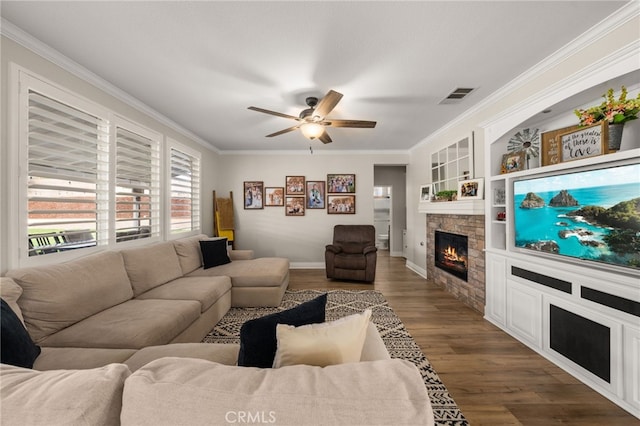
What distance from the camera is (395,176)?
751cm

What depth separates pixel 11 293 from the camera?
169cm

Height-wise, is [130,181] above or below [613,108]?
below

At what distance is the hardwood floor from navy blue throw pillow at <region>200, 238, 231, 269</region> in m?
2.56

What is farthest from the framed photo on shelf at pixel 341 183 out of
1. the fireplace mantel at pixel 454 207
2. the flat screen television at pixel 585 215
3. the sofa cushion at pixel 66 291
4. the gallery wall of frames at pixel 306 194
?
the sofa cushion at pixel 66 291

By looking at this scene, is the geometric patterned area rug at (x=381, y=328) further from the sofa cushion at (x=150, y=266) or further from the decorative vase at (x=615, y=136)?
the decorative vase at (x=615, y=136)

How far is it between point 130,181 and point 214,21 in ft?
7.40

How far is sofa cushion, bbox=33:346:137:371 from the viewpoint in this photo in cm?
144

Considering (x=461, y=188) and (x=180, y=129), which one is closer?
(x=461, y=188)

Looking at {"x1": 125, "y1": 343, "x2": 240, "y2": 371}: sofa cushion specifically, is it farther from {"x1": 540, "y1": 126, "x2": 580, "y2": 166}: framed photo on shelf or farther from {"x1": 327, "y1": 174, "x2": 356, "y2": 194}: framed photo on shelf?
{"x1": 327, "y1": 174, "x2": 356, "y2": 194}: framed photo on shelf

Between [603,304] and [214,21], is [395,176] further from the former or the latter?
[214,21]

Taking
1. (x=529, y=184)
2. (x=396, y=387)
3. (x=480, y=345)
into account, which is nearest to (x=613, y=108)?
(x=529, y=184)

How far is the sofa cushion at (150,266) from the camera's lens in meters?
2.68

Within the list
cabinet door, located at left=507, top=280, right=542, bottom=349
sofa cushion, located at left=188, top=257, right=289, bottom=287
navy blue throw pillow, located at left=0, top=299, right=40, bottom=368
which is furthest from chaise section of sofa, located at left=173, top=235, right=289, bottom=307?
cabinet door, located at left=507, top=280, right=542, bottom=349

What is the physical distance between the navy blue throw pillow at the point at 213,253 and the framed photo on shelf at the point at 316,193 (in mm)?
2291
